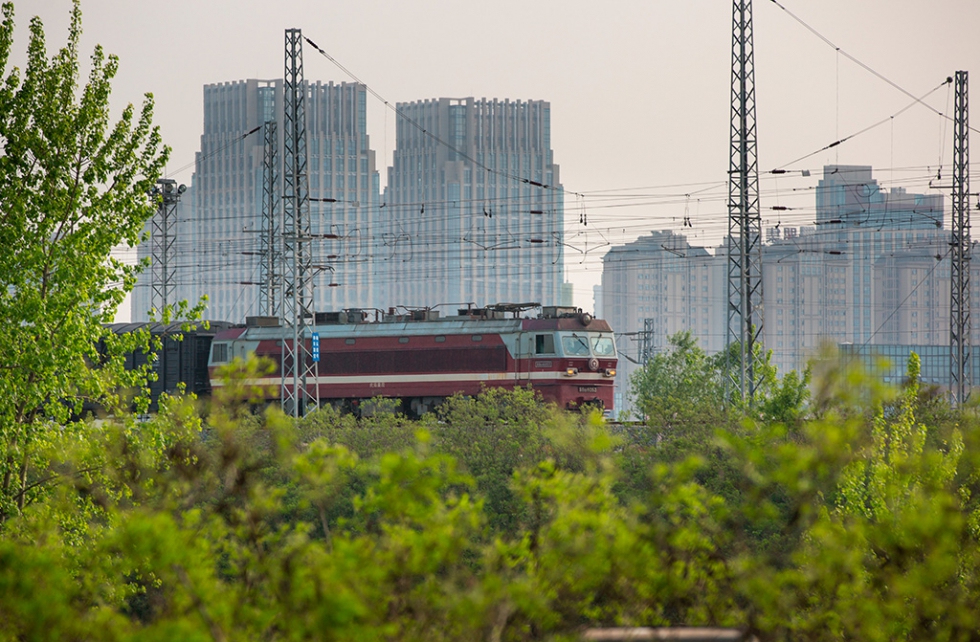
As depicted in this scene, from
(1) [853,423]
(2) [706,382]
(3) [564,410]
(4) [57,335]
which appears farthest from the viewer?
(2) [706,382]


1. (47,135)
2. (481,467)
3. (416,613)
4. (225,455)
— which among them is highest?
(47,135)

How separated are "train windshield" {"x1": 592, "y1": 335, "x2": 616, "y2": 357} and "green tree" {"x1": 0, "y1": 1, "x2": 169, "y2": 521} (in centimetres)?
2430

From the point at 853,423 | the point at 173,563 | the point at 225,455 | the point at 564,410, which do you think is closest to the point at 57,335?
the point at 225,455

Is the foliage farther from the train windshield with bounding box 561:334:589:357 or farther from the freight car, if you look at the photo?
the freight car

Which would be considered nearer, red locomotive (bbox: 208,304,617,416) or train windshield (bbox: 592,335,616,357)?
red locomotive (bbox: 208,304,617,416)

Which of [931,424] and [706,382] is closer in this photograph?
[931,424]

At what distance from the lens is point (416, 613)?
768 cm

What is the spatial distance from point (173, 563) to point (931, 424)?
1307 inches

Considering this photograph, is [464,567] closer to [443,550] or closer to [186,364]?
[443,550]

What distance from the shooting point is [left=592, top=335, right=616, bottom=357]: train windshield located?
42.2 meters

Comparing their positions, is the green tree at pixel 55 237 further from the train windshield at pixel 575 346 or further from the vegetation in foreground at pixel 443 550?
the train windshield at pixel 575 346

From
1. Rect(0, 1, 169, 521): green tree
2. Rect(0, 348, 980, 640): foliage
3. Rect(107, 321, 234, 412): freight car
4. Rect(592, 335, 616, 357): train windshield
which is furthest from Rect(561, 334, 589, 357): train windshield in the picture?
Rect(0, 348, 980, 640): foliage

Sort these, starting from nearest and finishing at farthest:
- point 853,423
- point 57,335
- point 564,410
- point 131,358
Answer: point 853,423 → point 57,335 → point 564,410 → point 131,358

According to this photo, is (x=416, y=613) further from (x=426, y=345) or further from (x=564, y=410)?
(x=426, y=345)
